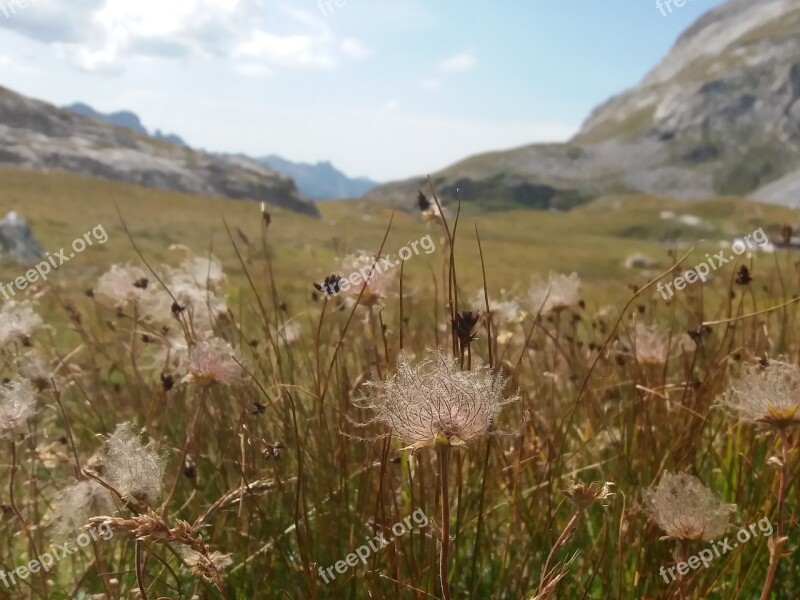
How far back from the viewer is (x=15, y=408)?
2002 millimetres

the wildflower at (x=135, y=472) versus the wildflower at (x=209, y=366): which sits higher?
the wildflower at (x=209, y=366)

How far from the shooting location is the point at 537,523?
233 centimetres

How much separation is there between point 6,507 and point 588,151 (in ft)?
629

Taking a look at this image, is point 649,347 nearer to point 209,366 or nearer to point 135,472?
point 209,366

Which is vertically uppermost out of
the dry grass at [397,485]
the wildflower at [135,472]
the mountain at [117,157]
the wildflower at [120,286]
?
the mountain at [117,157]

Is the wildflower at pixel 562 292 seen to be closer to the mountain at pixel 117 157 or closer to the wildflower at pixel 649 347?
the wildflower at pixel 649 347

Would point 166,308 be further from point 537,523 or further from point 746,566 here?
point 746,566

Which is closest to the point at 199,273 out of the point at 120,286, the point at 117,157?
the point at 120,286

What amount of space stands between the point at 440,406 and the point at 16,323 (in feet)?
6.53

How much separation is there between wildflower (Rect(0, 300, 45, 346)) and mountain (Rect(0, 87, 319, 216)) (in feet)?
205

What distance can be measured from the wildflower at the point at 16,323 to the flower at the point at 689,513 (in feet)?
7.21

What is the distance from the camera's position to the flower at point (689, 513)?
1.73 meters

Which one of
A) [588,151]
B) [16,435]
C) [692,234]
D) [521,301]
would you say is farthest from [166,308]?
[588,151]

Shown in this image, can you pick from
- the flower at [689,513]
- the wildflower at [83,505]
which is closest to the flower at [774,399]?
the flower at [689,513]
